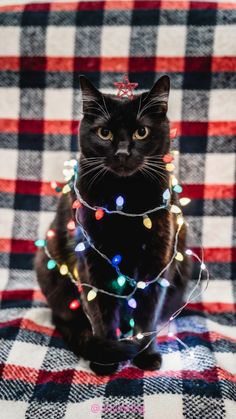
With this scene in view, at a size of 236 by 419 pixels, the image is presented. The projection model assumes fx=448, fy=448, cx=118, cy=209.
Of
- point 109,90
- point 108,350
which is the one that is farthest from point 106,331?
point 109,90

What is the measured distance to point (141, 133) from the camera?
3.40 ft

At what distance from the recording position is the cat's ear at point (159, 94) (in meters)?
1.02

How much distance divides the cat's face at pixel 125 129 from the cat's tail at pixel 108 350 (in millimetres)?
401

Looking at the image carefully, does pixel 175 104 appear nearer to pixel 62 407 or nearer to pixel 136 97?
pixel 136 97

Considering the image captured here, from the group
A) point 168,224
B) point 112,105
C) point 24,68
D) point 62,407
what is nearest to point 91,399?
point 62,407

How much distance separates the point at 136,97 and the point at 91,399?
705 millimetres

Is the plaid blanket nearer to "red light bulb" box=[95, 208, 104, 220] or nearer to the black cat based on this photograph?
the black cat

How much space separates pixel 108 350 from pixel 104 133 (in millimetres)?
510

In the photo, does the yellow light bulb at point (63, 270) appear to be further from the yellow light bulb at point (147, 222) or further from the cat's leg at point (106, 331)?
the yellow light bulb at point (147, 222)

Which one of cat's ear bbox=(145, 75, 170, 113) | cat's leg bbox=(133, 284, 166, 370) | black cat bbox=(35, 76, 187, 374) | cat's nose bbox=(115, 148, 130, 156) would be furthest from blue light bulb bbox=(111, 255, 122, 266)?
cat's ear bbox=(145, 75, 170, 113)

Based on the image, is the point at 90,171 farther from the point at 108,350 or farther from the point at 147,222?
the point at 108,350

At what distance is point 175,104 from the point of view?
1519 mm

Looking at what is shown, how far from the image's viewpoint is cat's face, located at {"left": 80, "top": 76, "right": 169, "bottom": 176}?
1.00 metres

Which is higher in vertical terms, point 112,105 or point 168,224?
point 112,105
